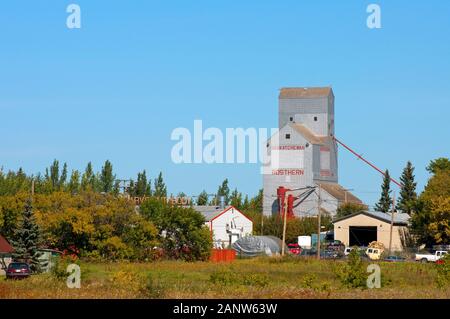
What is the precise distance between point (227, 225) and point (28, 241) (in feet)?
159

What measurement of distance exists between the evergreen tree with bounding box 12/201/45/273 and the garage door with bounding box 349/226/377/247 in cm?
4557

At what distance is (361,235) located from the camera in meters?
103

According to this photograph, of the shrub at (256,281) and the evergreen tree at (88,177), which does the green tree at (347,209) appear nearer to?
the evergreen tree at (88,177)

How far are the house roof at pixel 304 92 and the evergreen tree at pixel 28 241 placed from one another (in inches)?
2724

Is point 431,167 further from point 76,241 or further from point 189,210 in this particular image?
point 76,241

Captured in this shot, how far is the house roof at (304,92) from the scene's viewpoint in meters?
128

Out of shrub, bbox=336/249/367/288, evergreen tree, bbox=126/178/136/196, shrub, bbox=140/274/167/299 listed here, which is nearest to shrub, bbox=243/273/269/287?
shrub, bbox=336/249/367/288

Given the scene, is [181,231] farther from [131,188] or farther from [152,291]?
[131,188]

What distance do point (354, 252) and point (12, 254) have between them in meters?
31.8

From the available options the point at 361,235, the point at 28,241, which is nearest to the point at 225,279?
the point at 28,241

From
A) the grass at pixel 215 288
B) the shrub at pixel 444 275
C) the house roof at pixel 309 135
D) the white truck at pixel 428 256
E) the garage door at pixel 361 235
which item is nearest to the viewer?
the grass at pixel 215 288

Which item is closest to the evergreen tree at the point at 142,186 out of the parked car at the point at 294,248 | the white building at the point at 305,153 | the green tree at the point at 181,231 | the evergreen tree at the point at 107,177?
the evergreen tree at the point at 107,177

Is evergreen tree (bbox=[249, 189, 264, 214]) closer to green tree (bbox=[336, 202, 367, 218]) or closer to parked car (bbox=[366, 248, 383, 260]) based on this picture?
green tree (bbox=[336, 202, 367, 218])

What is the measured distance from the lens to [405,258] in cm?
8012
